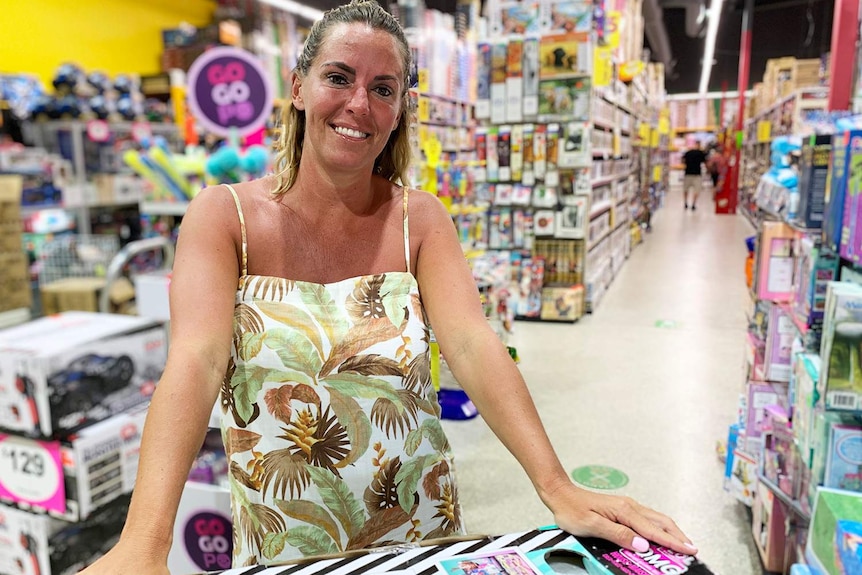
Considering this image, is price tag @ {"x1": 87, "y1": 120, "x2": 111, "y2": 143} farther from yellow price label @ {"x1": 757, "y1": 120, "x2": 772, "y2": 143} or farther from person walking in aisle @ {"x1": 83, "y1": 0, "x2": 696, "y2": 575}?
yellow price label @ {"x1": 757, "y1": 120, "x2": 772, "y2": 143}

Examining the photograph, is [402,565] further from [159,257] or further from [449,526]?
[159,257]

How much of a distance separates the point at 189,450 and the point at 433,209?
0.64 meters

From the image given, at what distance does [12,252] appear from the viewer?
15.8 ft

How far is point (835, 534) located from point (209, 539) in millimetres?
1576

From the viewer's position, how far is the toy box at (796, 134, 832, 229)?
2.14 metres

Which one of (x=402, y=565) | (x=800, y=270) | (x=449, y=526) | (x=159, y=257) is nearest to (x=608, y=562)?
(x=402, y=565)

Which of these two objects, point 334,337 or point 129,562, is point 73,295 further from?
point 129,562

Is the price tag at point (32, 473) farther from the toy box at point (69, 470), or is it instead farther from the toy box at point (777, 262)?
the toy box at point (777, 262)

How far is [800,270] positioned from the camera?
2229 millimetres

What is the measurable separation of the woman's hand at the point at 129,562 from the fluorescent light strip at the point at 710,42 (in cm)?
1369

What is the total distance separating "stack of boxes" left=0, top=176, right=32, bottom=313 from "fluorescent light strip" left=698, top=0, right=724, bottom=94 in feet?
38.8

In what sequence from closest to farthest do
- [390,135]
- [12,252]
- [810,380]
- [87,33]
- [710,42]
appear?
[390,135] → [810,380] → [12,252] → [87,33] → [710,42]

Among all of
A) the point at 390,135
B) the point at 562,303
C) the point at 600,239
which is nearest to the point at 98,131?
the point at 562,303

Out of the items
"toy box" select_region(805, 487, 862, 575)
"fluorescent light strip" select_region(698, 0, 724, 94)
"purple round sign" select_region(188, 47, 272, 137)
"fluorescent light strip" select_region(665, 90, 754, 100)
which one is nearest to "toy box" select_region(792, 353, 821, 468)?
"toy box" select_region(805, 487, 862, 575)
